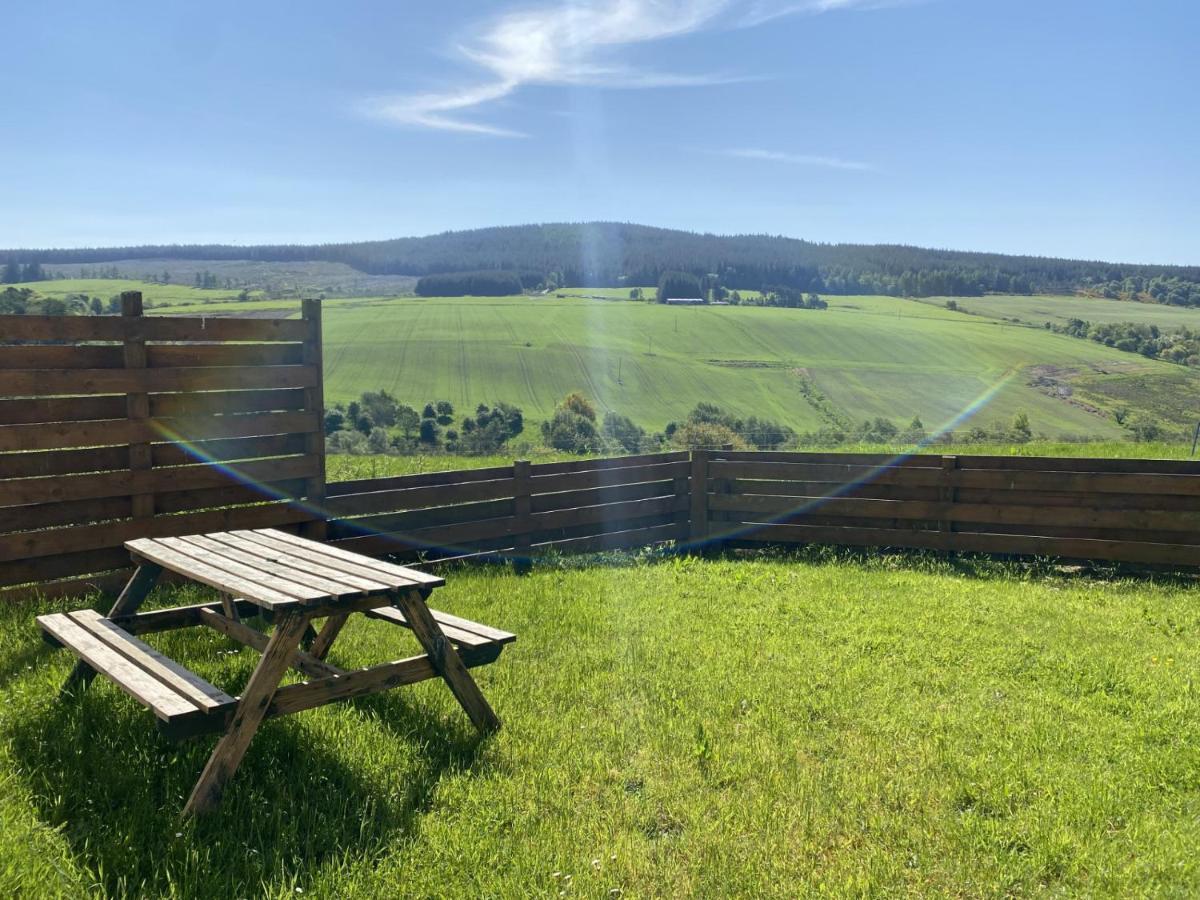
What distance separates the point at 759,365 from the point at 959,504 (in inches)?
2700

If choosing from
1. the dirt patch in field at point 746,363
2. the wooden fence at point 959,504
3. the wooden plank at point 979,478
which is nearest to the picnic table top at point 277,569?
the wooden fence at point 959,504

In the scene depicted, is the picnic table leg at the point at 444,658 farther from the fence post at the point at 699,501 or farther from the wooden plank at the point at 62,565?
the fence post at the point at 699,501

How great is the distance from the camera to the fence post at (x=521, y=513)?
360 inches

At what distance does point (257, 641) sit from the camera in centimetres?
453

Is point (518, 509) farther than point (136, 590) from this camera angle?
Yes

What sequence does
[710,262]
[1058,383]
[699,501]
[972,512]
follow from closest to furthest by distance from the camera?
[972,512], [699,501], [1058,383], [710,262]

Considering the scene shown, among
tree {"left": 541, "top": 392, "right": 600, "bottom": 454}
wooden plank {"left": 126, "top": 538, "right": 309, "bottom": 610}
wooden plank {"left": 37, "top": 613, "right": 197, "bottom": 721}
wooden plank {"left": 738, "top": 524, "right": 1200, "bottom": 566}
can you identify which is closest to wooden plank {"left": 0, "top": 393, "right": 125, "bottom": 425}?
wooden plank {"left": 126, "top": 538, "right": 309, "bottom": 610}

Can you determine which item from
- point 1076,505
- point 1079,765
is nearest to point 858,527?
point 1076,505

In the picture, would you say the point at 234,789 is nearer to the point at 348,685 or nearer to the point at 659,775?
the point at 348,685

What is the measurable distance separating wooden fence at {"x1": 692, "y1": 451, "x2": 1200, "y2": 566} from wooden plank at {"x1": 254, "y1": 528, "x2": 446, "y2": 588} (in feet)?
18.6

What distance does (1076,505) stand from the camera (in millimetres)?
9375

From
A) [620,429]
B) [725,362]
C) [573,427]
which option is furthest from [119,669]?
[725,362]

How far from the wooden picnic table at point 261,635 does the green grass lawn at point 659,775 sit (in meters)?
0.28

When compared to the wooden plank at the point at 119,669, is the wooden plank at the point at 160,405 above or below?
above
